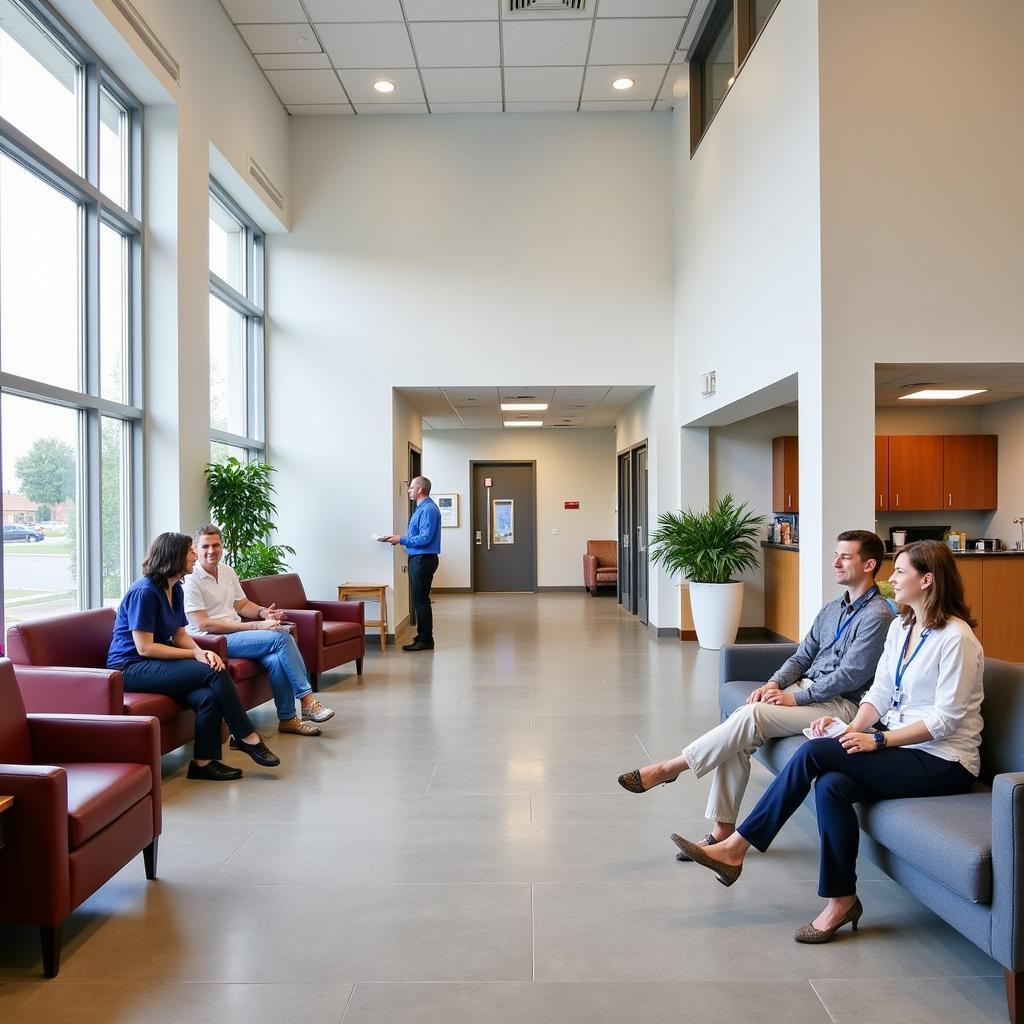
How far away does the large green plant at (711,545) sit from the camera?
7.84m

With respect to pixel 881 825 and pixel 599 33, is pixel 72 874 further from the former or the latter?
pixel 599 33

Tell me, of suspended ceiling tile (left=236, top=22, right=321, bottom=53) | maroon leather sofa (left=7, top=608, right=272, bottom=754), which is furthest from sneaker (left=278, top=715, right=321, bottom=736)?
suspended ceiling tile (left=236, top=22, right=321, bottom=53)

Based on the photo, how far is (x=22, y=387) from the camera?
436 cm

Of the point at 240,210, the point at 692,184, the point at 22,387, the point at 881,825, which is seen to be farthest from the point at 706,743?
the point at 240,210

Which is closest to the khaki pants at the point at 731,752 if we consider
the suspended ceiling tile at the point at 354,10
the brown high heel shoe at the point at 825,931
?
the brown high heel shoe at the point at 825,931

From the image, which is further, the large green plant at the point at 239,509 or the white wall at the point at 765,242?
the large green plant at the point at 239,509

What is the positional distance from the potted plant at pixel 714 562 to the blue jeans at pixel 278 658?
404 cm

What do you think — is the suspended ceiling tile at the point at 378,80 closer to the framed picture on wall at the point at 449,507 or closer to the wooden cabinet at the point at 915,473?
the wooden cabinet at the point at 915,473

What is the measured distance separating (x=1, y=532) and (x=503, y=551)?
34.8ft

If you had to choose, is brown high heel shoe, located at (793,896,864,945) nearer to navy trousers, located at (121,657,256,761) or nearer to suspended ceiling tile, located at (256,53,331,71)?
navy trousers, located at (121,657,256,761)

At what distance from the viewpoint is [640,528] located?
10.4 metres

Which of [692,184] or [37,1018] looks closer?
[37,1018]

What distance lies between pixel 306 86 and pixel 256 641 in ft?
18.7

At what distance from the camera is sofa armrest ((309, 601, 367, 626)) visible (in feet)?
23.6
